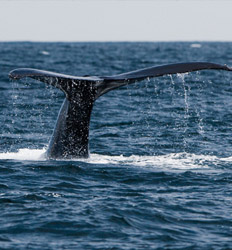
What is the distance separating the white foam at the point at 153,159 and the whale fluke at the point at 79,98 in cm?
43

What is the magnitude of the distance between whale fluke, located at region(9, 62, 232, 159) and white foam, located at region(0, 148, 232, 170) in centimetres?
43

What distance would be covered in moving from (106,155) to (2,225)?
5571 millimetres

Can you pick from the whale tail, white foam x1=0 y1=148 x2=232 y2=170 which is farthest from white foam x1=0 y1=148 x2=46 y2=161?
the whale tail

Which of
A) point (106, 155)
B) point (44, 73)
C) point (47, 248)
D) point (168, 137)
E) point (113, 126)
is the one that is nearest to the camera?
point (47, 248)

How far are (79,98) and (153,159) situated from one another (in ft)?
8.93

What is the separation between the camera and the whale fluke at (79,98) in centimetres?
1133

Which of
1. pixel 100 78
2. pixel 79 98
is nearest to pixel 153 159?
Result: pixel 79 98

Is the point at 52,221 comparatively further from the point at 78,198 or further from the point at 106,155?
the point at 106,155

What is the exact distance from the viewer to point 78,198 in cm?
1072

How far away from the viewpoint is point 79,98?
12.1 meters

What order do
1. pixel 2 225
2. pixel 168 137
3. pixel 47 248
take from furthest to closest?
pixel 168 137 → pixel 2 225 → pixel 47 248

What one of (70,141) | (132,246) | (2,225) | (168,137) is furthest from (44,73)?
(168,137)

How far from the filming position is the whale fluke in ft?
37.2

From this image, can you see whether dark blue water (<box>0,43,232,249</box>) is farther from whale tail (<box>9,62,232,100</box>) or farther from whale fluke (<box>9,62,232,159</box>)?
whale tail (<box>9,62,232,100</box>)
